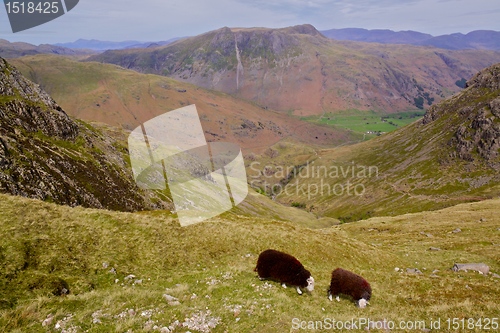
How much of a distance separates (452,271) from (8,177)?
7149 cm

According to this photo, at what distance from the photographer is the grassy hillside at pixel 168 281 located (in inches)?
667

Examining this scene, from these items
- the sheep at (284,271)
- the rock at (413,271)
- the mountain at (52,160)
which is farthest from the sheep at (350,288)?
the mountain at (52,160)

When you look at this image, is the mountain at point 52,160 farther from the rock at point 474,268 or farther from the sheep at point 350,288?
the rock at point 474,268

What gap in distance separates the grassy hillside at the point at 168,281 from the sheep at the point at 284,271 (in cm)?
72

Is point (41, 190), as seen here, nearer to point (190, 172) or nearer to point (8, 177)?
point (8, 177)

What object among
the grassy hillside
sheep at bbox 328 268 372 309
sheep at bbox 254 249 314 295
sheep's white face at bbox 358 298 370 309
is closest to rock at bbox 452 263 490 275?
the grassy hillside

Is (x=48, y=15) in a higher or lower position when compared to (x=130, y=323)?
higher

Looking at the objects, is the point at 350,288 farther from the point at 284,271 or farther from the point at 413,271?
the point at 413,271

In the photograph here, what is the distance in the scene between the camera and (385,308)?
21.0 metres

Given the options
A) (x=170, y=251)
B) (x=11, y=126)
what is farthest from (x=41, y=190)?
(x=170, y=251)

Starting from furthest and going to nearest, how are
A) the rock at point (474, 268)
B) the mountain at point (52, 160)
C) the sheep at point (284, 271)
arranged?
the mountain at point (52, 160), the rock at point (474, 268), the sheep at point (284, 271)

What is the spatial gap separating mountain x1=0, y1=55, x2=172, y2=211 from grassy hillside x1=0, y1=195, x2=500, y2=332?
124ft

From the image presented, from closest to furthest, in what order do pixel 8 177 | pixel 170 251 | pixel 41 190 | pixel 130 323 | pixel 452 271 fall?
pixel 130 323 → pixel 170 251 → pixel 452 271 → pixel 8 177 → pixel 41 190

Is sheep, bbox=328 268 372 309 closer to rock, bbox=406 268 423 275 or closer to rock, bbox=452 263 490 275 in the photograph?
rock, bbox=406 268 423 275
